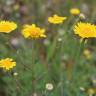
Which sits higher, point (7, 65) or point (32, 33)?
point (32, 33)

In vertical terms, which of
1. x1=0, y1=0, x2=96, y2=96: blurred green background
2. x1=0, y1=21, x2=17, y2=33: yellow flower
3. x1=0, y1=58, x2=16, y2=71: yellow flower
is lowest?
x1=0, y1=0, x2=96, y2=96: blurred green background

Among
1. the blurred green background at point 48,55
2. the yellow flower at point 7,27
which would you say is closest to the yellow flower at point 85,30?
the blurred green background at point 48,55

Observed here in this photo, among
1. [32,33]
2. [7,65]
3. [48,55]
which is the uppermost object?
Answer: [32,33]

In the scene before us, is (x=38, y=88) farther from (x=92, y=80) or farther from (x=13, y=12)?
(x=13, y=12)

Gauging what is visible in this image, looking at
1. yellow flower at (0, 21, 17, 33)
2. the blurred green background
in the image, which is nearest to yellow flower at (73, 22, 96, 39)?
the blurred green background

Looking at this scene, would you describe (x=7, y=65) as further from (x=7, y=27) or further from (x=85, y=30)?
(x=85, y=30)

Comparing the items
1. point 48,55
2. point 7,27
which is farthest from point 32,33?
point 48,55

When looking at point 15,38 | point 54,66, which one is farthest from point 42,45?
point 54,66

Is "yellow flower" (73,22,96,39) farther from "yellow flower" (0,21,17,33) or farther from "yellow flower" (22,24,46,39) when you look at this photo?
"yellow flower" (0,21,17,33)
